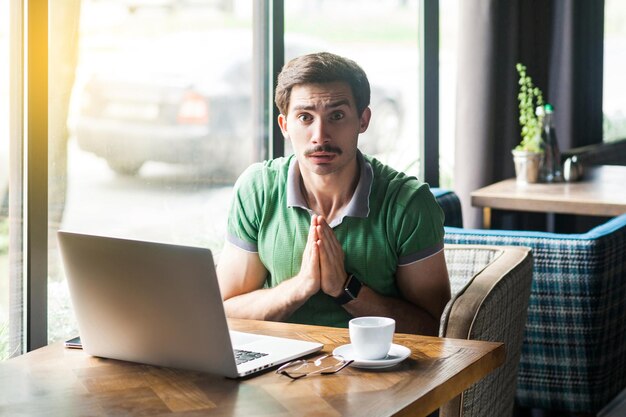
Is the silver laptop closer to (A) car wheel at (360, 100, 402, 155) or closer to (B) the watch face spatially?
(B) the watch face

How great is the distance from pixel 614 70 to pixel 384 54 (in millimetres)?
2675

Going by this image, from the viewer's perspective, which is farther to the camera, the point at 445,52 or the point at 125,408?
the point at 445,52

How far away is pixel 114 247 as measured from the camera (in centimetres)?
185

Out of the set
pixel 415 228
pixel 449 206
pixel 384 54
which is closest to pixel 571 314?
pixel 449 206

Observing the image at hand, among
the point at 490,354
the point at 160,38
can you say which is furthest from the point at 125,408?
the point at 160,38

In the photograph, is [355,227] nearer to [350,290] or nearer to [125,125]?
[350,290]

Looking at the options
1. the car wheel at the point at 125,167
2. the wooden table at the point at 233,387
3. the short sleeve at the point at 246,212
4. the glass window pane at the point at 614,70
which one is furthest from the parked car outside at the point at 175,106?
the glass window pane at the point at 614,70

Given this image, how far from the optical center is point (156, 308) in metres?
1.85

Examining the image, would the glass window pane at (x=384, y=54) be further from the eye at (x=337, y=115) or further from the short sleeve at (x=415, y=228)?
the short sleeve at (x=415, y=228)

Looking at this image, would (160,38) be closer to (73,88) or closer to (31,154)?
(73,88)

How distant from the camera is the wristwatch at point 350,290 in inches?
94.2

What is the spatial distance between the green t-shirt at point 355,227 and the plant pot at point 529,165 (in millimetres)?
1897

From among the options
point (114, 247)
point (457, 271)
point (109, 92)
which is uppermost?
point (109, 92)

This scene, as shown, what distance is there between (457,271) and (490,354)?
920mm
